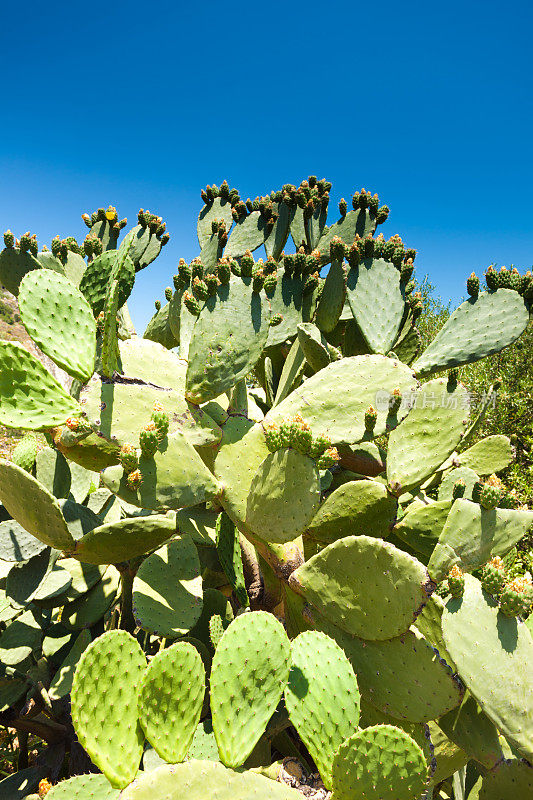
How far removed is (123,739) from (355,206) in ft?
10.8

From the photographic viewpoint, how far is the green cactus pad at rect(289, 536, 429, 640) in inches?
51.3

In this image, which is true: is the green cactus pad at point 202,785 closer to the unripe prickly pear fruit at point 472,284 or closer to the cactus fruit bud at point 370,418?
the cactus fruit bud at point 370,418

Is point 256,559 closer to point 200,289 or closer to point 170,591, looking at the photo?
point 170,591

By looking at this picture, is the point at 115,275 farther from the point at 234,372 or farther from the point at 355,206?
the point at 355,206

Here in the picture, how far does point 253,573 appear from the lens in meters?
2.01

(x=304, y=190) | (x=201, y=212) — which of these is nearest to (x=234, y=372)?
(x=304, y=190)

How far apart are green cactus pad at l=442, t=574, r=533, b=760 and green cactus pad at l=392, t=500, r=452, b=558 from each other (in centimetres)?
29

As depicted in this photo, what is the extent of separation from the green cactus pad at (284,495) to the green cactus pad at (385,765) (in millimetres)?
565

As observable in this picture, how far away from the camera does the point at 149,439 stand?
1438mm

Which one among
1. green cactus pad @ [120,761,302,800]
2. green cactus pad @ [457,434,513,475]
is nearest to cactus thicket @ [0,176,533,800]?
green cactus pad @ [120,761,302,800]

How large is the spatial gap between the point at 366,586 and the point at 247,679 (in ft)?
1.55

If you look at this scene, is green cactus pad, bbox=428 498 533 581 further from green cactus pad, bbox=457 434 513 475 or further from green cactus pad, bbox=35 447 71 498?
green cactus pad, bbox=35 447 71 498

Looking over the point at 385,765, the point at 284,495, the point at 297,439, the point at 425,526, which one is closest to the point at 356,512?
the point at 425,526

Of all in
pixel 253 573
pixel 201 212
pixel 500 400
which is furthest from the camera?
pixel 500 400
